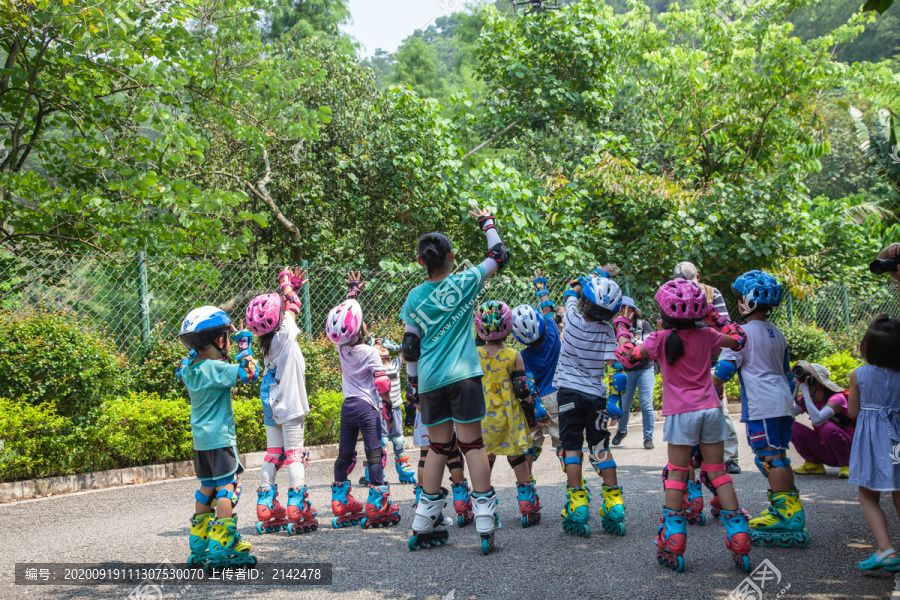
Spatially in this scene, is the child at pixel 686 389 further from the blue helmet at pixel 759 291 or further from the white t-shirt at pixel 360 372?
the white t-shirt at pixel 360 372

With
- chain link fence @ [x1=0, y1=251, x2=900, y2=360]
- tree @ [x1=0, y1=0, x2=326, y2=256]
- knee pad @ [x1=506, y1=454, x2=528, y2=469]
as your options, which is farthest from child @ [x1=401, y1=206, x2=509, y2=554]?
tree @ [x1=0, y1=0, x2=326, y2=256]

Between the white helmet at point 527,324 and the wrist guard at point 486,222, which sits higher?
the wrist guard at point 486,222

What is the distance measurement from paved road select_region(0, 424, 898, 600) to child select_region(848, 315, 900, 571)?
0.40 metres

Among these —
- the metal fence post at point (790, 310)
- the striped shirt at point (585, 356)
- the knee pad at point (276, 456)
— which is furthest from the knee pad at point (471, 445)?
the metal fence post at point (790, 310)

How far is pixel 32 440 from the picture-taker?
6.78m

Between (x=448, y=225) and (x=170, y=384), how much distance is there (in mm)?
5910

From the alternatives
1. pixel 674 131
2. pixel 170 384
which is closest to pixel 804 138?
pixel 674 131

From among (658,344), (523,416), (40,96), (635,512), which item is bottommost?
(635,512)

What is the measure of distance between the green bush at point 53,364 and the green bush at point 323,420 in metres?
2.50

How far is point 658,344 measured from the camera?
4395 mm

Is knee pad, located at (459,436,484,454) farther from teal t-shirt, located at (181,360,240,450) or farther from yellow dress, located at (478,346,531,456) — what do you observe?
teal t-shirt, located at (181,360,240,450)

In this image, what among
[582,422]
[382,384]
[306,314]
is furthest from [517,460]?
[306,314]

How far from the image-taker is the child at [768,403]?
456 cm

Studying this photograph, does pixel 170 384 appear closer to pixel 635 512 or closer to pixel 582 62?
pixel 635 512
